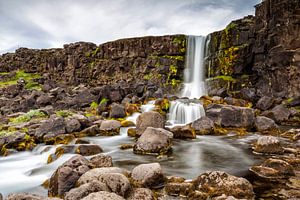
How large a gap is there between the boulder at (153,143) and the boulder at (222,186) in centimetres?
A: 422

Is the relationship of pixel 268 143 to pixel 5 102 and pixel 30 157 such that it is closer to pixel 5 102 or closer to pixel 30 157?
pixel 30 157

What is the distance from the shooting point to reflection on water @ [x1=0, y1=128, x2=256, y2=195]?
30.1 feet

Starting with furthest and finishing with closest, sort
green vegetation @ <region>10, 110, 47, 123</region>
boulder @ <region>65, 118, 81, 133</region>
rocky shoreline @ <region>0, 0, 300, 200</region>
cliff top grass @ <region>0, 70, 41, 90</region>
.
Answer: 1. cliff top grass @ <region>0, 70, 41, 90</region>
2. green vegetation @ <region>10, 110, 47, 123</region>
3. boulder @ <region>65, 118, 81, 133</region>
4. rocky shoreline @ <region>0, 0, 300, 200</region>

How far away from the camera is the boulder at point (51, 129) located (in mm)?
14961

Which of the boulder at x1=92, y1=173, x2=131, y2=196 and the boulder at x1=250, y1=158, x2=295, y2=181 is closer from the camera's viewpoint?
the boulder at x1=92, y1=173, x2=131, y2=196

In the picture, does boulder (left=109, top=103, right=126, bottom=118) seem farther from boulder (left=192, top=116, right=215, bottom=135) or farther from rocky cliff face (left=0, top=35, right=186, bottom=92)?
rocky cliff face (left=0, top=35, right=186, bottom=92)

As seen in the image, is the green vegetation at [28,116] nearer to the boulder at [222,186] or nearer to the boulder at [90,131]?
the boulder at [90,131]

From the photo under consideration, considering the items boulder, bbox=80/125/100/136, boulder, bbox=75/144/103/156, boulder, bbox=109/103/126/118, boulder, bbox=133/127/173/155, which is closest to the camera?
boulder, bbox=133/127/173/155

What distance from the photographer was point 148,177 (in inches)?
288

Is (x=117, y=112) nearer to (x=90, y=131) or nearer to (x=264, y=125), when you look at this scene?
(x=90, y=131)

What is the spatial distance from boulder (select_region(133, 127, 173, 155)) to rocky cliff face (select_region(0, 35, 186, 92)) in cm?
2390

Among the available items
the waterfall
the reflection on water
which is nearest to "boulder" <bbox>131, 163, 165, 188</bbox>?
the reflection on water

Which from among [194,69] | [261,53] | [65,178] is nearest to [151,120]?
[65,178]

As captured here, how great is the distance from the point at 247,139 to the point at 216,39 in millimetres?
22560
